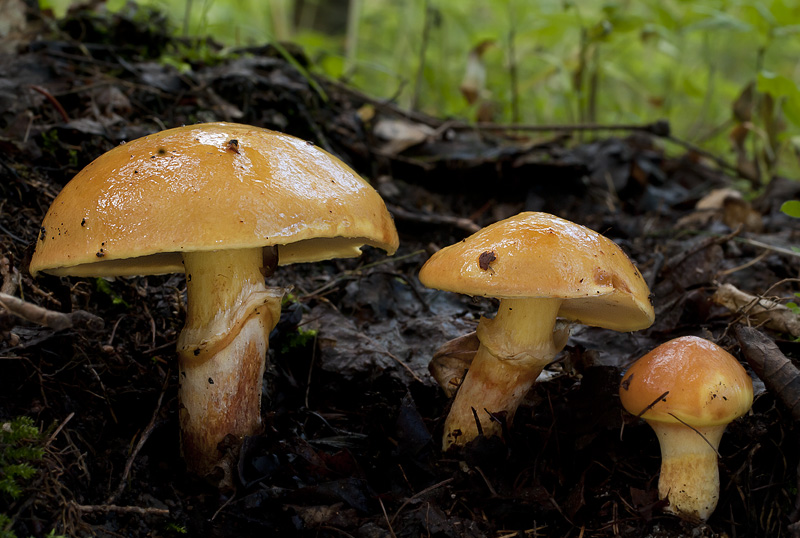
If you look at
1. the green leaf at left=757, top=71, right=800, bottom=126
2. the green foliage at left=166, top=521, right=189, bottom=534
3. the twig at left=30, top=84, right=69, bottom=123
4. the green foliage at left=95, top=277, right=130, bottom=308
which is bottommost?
the green foliage at left=166, top=521, right=189, bottom=534

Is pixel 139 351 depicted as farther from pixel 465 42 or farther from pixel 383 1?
pixel 383 1

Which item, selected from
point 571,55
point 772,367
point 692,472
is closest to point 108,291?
point 692,472

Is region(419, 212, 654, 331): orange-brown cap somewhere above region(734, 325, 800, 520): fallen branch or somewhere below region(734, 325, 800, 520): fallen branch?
above

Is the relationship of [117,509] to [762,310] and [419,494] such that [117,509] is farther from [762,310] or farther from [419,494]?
[762,310]

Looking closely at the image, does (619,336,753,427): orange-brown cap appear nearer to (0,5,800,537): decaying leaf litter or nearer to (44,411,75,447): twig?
(0,5,800,537): decaying leaf litter

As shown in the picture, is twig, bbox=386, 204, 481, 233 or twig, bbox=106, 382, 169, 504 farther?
twig, bbox=386, 204, 481, 233

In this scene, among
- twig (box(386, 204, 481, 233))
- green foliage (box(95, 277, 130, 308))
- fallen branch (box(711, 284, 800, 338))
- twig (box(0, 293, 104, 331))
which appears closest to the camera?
twig (box(0, 293, 104, 331))

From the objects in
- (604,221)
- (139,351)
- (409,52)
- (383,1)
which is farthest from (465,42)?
(139,351)

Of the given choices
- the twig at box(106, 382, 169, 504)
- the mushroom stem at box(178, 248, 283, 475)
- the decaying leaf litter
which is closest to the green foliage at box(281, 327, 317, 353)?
the decaying leaf litter
